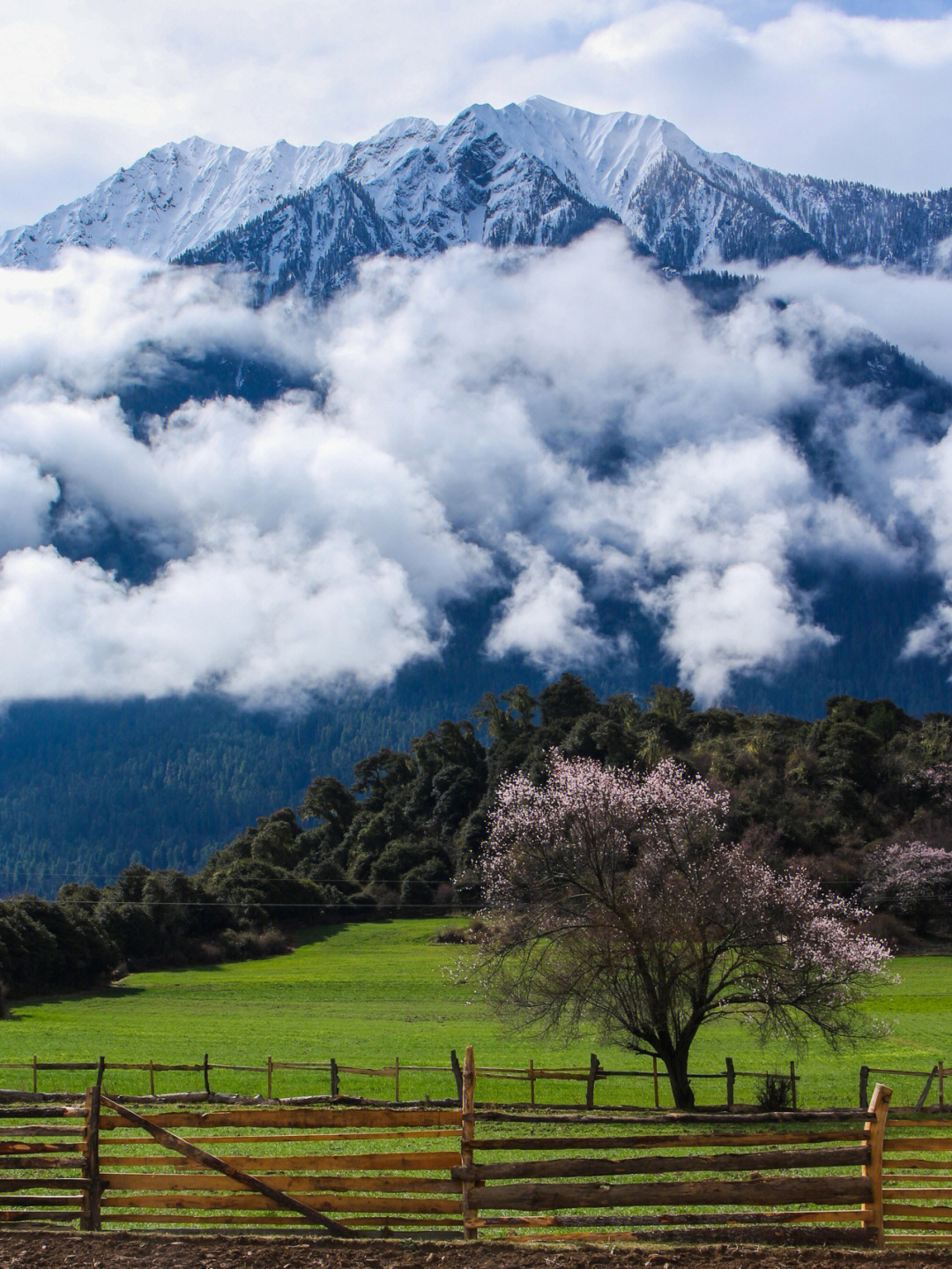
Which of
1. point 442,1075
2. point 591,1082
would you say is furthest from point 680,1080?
point 442,1075

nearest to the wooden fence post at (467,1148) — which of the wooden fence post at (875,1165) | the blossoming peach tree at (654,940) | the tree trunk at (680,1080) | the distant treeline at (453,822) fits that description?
the wooden fence post at (875,1165)

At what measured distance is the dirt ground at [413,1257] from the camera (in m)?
11.6

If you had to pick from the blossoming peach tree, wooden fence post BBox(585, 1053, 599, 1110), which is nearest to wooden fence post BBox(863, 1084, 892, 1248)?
the blossoming peach tree

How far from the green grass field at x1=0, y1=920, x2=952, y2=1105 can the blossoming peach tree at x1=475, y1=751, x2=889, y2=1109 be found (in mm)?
2911

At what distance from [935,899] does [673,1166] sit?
86.1 m

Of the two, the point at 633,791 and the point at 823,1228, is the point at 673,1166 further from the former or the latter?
the point at 633,791

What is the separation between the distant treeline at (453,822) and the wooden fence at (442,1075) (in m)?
32.6

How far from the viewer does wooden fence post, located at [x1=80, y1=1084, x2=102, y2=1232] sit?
1369cm

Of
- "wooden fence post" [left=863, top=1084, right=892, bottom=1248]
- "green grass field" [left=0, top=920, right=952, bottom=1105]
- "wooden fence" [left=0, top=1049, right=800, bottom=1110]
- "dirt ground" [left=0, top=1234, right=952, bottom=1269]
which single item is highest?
"wooden fence post" [left=863, top=1084, right=892, bottom=1248]

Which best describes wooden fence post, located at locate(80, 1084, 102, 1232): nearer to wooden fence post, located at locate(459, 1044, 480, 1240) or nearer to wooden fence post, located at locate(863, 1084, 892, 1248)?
wooden fence post, located at locate(459, 1044, 480, 1240)

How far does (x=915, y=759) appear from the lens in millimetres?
108688

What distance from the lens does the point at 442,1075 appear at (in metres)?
37.4

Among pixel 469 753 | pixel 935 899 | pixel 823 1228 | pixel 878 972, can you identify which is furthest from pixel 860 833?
pixel 823 1228

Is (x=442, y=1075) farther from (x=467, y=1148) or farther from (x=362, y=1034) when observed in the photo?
(x=467, y=1148)
